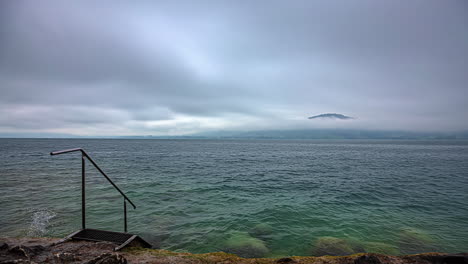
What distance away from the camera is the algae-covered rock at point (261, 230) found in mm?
9745

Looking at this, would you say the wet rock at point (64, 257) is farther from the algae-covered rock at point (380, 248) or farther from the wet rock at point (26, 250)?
the algae-covered rock at point (380, 248)

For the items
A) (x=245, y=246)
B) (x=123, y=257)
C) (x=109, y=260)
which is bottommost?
(x=245, y=246)

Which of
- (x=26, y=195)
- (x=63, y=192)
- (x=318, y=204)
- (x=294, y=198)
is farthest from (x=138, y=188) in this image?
(x=318, y=204)

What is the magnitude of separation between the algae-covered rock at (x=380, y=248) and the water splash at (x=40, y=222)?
13.6 m

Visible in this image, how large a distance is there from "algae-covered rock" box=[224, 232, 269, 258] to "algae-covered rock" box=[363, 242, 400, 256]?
405cm

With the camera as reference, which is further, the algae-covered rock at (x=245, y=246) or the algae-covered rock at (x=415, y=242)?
the algae-covered rock at (x=415, y=242)

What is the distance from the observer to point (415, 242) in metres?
9.16

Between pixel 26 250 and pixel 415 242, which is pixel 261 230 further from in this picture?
pixel 26 250

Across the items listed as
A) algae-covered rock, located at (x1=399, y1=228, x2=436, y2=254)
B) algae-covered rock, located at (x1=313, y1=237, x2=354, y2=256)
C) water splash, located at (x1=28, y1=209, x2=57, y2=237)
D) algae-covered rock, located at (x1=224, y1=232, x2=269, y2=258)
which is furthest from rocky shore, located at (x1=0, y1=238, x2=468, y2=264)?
water splash, located at (x1=28, y1=209, x2=57, y2=237)

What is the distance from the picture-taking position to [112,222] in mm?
10992

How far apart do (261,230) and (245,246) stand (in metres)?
1.95

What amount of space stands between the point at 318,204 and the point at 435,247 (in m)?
6.26

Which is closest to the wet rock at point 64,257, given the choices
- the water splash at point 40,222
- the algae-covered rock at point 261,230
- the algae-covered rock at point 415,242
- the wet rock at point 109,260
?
the wet rock at point 109,260

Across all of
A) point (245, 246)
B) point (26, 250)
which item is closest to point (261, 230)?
point (245, 246)
